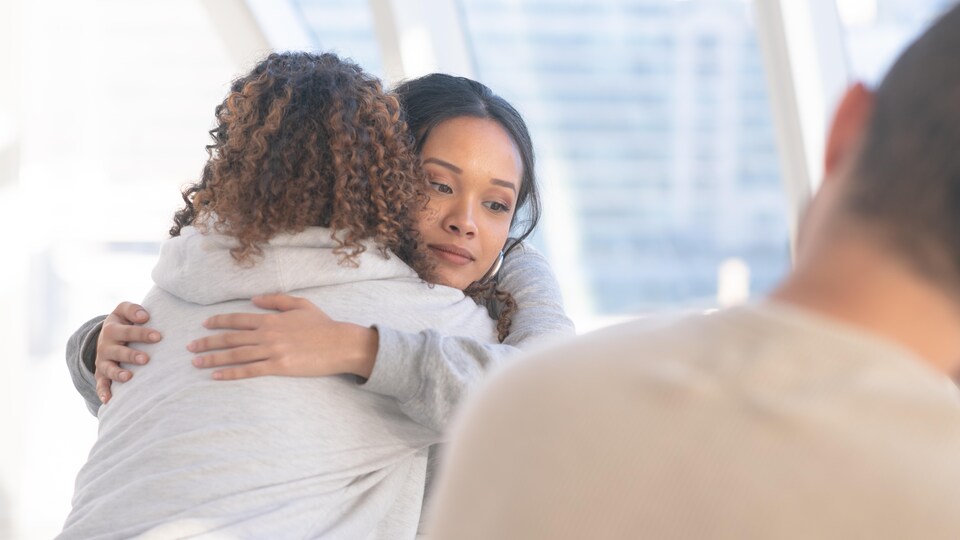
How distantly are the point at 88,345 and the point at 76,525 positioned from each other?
504 mm

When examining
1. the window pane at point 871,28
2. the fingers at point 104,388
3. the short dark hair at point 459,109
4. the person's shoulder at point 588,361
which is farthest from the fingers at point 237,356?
the window pane at point 871,28

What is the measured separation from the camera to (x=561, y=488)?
0.63 meters

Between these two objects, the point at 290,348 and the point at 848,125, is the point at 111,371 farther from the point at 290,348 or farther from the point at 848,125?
the point at 848,125

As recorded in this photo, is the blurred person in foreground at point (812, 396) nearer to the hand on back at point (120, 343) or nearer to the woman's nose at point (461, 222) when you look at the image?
the hand on back at point (120, 343)

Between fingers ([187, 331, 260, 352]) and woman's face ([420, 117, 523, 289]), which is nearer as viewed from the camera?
fingers ([187, 331, 260, 352])

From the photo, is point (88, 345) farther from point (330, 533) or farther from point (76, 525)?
point (330, 533)

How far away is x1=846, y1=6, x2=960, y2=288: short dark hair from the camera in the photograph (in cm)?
59

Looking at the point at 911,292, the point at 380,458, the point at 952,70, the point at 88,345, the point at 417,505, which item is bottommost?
the point at 417,505

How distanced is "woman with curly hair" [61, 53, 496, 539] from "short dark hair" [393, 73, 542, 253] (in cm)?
14

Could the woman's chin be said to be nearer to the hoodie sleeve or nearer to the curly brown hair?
the curly brown hair

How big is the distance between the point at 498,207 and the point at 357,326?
493 mm

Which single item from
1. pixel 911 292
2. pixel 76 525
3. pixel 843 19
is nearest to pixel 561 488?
pixel 911 292

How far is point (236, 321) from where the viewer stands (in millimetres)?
1526

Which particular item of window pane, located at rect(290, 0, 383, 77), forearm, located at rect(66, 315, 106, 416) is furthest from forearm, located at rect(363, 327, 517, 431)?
window pane, located at rect(290, 0, 383, 77)
